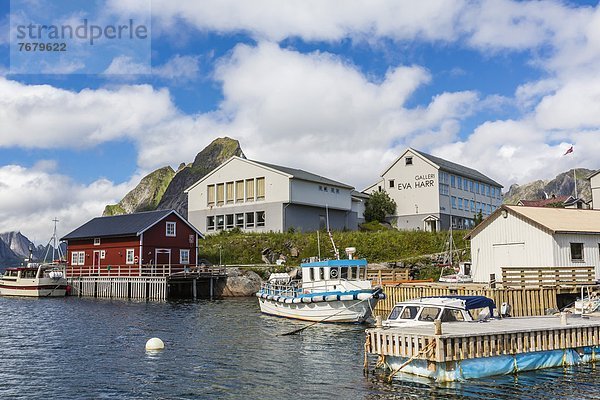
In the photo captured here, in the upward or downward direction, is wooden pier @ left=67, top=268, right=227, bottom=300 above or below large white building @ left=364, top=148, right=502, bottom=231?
below

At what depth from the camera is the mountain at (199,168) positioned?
503 feet

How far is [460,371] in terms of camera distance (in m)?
17.0

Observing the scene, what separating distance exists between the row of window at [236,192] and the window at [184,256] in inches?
432

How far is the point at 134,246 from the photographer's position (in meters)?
58.0

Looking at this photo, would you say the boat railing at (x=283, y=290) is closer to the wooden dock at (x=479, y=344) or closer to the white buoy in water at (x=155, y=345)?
the white buoy in water at (x=155, y=345)

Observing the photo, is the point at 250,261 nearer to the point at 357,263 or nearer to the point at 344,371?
the point at 357,263

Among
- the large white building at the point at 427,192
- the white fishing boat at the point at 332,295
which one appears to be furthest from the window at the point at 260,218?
the white fishing boat at the point at 332,295

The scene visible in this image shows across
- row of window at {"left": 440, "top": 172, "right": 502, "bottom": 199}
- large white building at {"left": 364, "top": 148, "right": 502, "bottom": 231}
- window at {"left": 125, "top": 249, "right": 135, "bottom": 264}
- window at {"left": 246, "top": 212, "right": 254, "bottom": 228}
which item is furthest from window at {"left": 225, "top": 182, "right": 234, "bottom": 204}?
row of window at {"left": 440, "top": 172, "right": 502, "bottom": 199}

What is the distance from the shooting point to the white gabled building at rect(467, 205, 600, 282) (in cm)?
3431

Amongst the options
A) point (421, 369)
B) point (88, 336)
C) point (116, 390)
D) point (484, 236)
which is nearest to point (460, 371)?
A: point (421, 369)

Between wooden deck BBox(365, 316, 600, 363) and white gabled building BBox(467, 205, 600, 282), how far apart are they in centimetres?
1430

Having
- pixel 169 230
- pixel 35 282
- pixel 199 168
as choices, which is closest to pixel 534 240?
pixel 169 230

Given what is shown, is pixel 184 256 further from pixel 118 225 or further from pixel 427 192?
pixel 427 192

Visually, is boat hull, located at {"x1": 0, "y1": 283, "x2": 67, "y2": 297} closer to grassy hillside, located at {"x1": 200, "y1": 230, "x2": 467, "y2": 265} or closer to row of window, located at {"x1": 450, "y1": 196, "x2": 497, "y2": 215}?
grassy hillside, located at {"x1": 200, "y1": 230, "x2": 467, "y2": 265}
